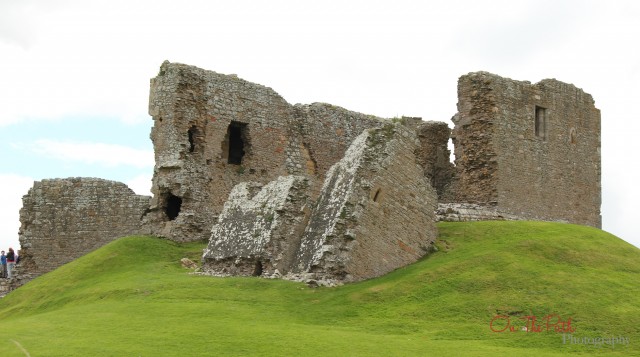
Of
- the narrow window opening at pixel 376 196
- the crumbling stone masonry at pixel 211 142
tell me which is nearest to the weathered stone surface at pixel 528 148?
the crumbling stone masonry at pixel 211 142

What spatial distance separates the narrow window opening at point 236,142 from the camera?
103 ft

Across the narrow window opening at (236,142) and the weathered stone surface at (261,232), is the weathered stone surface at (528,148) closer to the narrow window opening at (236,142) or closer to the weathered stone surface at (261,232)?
the narrow window opening at (236,142)

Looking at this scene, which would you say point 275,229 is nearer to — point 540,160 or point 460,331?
point 460,331

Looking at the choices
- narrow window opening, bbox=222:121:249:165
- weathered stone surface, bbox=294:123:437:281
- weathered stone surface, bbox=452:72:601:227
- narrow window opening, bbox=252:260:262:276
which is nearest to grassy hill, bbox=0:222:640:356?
weathered stone surface, bbox=294:123:437:281

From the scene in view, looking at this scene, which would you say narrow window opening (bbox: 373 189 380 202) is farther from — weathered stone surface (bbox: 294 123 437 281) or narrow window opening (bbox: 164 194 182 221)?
narrow window opening (bbox: 164 194 182 221)

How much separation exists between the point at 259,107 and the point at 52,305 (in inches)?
397

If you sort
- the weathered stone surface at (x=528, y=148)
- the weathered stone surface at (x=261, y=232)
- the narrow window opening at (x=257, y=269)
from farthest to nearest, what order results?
the weathered stone surface at (x=528, y=148) → the narrow window opening at (x=257, y=269) → the weathered stone surface at (x=261, y=232)

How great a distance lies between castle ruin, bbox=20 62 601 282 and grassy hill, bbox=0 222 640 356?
153cm

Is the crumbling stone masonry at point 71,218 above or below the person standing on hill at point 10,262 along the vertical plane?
above

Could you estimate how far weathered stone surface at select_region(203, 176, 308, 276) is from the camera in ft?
75.8

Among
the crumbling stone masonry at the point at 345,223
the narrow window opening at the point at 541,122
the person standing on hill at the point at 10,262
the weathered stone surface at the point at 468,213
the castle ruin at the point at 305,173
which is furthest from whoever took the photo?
the narrow window opening at the point at 541,122

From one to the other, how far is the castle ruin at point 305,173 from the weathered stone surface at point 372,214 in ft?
0.14
